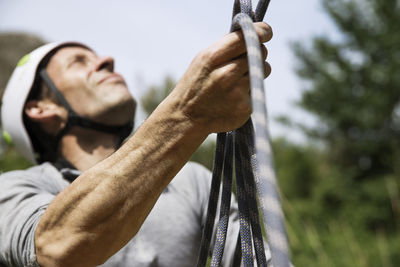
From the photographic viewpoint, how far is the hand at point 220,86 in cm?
84

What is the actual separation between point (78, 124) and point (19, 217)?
2.58 feet

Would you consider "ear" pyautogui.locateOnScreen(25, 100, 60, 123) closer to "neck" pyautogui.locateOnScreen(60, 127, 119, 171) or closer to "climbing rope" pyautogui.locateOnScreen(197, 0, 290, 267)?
"neck" pyautogui.locateOnScreen(60, 127, 119, 171)

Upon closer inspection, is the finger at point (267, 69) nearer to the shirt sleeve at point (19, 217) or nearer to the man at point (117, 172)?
the man at point (117, 172)

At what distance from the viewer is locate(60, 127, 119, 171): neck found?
5.94 feet

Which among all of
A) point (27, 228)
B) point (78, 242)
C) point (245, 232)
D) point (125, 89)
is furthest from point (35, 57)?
point (245, 232)

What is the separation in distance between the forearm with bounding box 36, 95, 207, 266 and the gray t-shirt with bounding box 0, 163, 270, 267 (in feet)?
0.52

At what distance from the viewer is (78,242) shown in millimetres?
936

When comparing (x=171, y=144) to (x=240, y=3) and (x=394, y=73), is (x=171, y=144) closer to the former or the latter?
(x=240, y=3)

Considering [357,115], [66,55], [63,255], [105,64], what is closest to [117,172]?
[63,255]

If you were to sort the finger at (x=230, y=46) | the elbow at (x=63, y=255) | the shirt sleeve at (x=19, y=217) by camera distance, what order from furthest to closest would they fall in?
the shirt sleeve at (x=19, y=217), the elbow at (x=63, y=255), the finger at (x=230, y=46)

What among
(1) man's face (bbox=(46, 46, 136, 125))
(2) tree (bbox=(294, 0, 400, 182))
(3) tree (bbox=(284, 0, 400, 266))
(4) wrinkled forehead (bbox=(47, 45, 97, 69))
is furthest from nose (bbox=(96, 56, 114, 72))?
(2) tree (bbox=(294, 0, 400, 182))

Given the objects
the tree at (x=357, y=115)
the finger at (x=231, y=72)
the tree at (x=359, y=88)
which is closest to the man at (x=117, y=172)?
the finger at (x=231, y=72)

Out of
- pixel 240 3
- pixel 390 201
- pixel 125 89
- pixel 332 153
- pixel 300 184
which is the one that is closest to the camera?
pixel 240 3

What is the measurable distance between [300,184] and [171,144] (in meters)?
10.3
